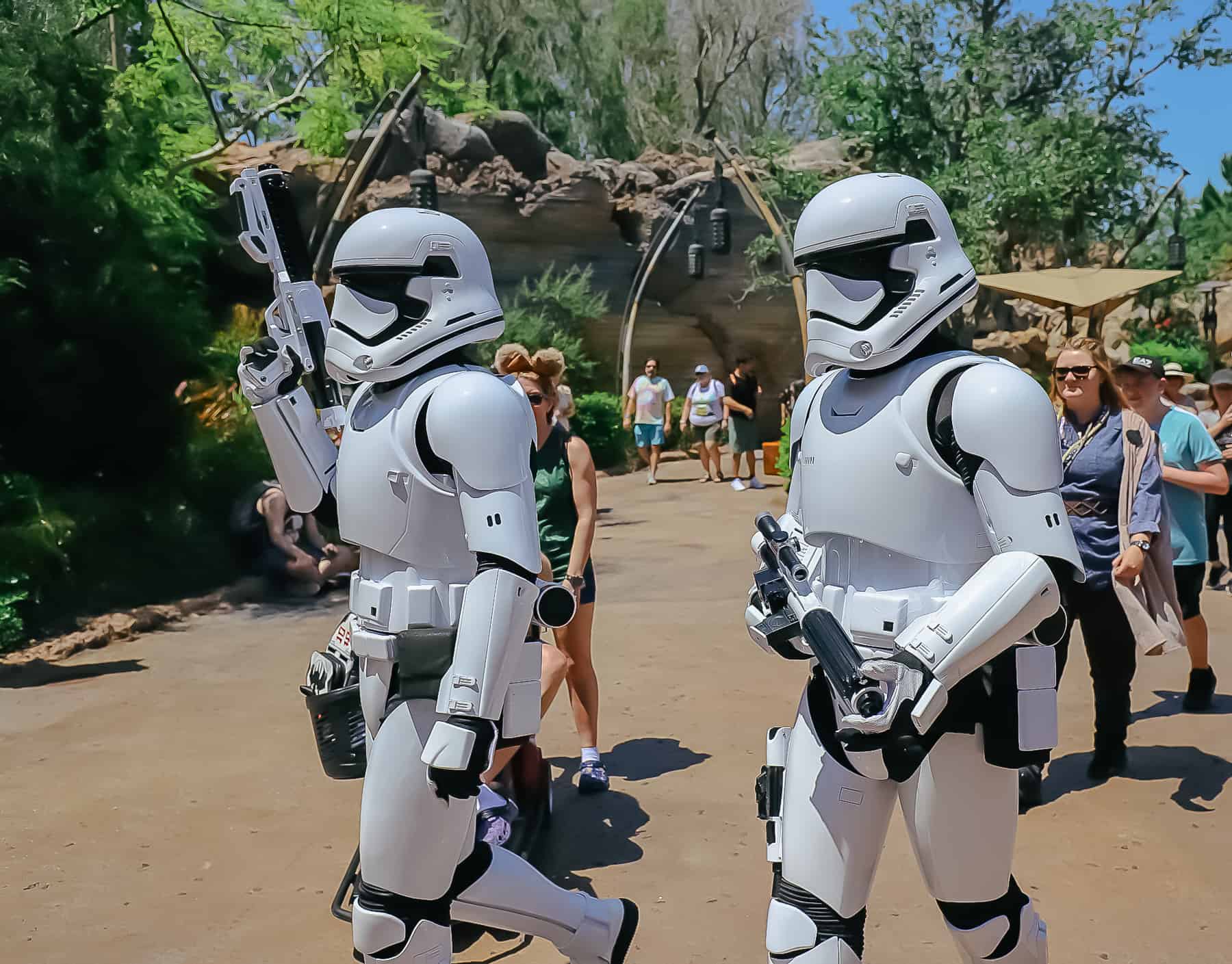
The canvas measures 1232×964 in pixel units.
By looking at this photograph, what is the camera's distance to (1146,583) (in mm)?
4973

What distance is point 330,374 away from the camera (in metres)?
3.10

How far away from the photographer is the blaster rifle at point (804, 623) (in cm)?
238

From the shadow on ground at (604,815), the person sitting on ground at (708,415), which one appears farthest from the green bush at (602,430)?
the shadow on ground at (604,815)

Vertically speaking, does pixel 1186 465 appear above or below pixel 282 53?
below

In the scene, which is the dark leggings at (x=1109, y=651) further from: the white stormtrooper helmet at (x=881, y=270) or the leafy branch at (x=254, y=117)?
the leafy branch at (x=254, y=117)

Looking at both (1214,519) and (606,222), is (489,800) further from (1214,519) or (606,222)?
(606,222)

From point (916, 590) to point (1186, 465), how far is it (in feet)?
12.8

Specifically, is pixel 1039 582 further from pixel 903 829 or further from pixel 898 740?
pixel 903 829

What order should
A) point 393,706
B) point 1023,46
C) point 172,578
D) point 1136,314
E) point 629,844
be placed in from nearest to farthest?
point 393,706, point 629,844, point 172,578, point 1023,46, point 1136,314

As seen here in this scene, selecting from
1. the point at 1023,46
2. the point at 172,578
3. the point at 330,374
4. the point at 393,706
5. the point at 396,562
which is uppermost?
the point at 1023,46

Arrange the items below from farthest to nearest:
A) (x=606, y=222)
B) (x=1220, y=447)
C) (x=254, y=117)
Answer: (x=606, y=222)
(x=254, y=117)
(x=1220, y=447)

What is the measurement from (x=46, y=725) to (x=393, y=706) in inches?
165

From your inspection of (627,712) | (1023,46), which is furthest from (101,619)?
(1023,46)

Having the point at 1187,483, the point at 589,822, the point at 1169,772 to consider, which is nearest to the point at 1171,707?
the point at 1169,772
